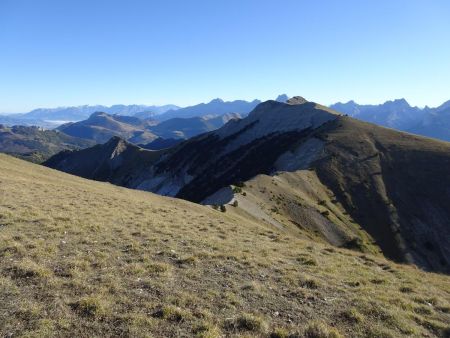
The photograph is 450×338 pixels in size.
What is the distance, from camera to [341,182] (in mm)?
90938

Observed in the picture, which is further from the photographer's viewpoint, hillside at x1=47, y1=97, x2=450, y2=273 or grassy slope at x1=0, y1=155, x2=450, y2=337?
hillside at x1=47, y1=97, x2=450, y2=273

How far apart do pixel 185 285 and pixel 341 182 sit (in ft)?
262

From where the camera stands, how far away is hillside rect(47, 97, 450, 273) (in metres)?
68.3

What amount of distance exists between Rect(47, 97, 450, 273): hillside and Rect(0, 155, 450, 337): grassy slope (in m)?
32.8

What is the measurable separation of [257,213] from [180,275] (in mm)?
39868

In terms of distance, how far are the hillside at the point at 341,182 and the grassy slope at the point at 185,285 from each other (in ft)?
108

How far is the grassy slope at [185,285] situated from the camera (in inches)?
501

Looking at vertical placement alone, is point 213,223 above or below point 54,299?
below

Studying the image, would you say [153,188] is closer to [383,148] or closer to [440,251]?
[383,148]

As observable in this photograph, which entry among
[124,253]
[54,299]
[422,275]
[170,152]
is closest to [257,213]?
[422,275]

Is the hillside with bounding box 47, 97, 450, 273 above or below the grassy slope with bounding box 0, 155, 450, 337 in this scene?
below

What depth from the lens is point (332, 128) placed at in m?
127

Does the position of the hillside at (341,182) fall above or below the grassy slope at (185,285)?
below

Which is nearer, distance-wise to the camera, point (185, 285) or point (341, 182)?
point (185, 285)
